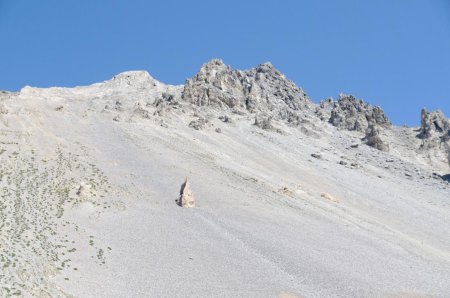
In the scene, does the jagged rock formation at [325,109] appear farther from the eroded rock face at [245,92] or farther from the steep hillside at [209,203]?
the steep hillside at [209,203]

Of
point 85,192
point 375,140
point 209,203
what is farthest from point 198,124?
point 85,192

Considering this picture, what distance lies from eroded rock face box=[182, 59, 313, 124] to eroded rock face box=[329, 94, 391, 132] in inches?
329

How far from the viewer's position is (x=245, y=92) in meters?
137

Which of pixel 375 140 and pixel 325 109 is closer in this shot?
pixel 375 140

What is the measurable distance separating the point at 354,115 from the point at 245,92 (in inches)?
1069

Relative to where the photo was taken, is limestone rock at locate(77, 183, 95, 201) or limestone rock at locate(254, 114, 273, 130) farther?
limestone rock at locate(254, 114, 273, 130)

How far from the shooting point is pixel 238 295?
41.3 meters

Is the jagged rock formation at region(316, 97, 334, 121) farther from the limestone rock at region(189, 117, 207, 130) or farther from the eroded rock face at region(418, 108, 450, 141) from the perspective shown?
the limestone rock at region(189, 117, 207, 130)

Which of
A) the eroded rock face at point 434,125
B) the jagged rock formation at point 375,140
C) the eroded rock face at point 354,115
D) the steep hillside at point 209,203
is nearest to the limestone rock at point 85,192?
the steep hillside at point 209,203

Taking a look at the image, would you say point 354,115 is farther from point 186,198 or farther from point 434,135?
point 186,198

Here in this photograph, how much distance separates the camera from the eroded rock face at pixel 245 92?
127125mm

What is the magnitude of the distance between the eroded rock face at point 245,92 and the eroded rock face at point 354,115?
8.36 meters

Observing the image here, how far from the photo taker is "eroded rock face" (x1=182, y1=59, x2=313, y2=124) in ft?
417

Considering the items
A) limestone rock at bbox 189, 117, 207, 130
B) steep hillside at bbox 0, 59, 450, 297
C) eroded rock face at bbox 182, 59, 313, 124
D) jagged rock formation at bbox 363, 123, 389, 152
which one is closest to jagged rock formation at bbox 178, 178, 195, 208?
steep hillside at bbox 0, 59, 450, 297
